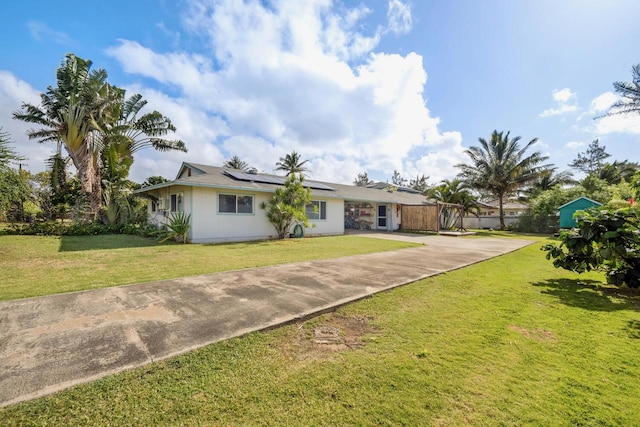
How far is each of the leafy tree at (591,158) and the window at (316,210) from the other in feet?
158

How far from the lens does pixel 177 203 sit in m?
12.7

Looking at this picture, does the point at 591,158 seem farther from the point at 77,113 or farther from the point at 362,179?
the point at 77,113

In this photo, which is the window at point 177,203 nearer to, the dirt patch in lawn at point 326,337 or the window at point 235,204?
the window at point 235,204

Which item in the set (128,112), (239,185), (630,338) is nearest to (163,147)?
(128,112)

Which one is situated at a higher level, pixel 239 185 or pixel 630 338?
pixel 239 185

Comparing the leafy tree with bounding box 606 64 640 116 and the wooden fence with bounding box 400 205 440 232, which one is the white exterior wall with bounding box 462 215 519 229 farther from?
the leafy tree with bounding box 606 64 640 116

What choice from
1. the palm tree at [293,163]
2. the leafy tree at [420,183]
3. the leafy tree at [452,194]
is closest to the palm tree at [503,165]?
the leafy tree at [452,194]

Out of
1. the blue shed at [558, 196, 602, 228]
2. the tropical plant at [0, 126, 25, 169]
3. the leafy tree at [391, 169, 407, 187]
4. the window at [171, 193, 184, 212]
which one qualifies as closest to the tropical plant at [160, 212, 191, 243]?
the window at [171, 193, 184, 212]

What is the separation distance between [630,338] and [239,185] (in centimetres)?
1216

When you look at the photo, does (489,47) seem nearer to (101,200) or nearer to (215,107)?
(215,107)

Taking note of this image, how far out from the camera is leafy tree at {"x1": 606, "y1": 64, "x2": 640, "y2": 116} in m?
13.4

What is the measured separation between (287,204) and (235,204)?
2.49 m

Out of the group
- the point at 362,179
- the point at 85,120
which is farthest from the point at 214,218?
the point at 362,179

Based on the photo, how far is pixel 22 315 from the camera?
3566mm
